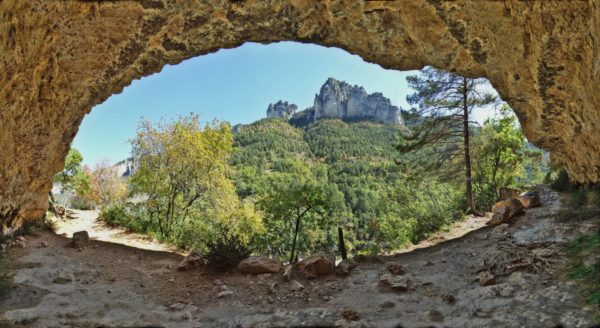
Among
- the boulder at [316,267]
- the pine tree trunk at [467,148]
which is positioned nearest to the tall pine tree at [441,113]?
the pine tree trunk at [467,148]

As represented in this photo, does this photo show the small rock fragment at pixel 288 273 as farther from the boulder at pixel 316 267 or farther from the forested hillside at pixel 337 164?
the forested hillside at pixel 337 164

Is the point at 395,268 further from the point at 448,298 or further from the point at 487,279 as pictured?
the point at 487,279

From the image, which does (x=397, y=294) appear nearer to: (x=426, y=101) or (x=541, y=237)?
(x=541, y=237)

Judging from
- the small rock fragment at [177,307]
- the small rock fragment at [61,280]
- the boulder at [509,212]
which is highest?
the boulder at [509,212]

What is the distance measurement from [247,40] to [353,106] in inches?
4719

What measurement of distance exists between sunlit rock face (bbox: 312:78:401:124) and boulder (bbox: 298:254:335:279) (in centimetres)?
11822

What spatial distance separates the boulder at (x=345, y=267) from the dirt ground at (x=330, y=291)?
154mm

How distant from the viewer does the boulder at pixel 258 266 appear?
8.55 meters

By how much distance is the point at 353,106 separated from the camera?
12756 cm

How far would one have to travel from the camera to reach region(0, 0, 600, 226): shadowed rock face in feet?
25.9

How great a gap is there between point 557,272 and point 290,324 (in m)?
4.48

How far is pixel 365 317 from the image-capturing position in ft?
19.7

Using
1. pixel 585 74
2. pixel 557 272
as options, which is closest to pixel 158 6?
pixel 585 74

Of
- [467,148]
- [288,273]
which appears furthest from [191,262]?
[467,148]
